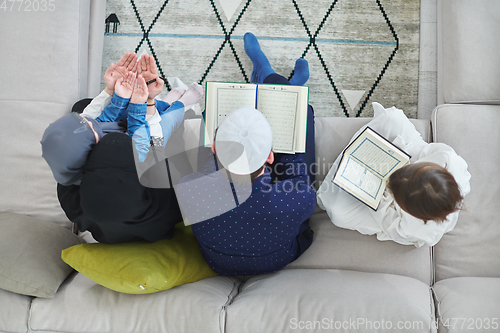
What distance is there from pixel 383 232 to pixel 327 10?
4.12 feet

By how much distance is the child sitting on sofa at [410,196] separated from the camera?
41.4 inches

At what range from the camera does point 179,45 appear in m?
1.91

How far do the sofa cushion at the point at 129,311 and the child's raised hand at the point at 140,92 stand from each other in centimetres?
75

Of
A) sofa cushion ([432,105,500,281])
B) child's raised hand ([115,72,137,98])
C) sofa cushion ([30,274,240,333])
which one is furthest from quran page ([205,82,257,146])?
sofa cushion ([432,105,500,281])

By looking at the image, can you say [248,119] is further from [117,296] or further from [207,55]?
[207,55]

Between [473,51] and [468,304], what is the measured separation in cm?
107

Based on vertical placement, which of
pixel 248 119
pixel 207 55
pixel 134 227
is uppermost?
pixel 207 55

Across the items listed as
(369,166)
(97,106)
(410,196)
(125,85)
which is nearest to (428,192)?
(410,196)

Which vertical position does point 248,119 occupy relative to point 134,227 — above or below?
above

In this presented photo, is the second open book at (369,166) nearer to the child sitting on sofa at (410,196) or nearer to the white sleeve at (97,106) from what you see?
the child sitting on sofa at (410,196)

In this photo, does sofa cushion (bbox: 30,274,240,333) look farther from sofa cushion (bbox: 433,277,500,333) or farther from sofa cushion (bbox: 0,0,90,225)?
sofa cushion (bbox: 433,277,500,333)

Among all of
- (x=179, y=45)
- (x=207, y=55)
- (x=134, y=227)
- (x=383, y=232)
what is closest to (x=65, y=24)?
(x=179, y=45)

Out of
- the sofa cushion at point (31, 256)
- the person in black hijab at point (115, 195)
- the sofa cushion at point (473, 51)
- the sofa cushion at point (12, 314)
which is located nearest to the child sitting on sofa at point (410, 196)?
the sofa cushion at point (473, 51)

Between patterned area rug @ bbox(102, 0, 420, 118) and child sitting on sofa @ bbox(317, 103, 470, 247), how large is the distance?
0.43 meters
